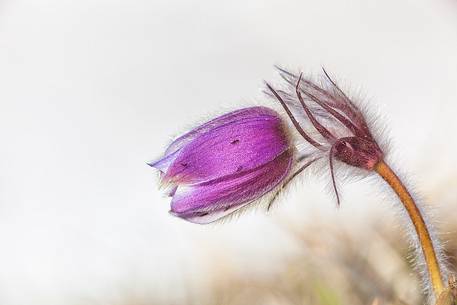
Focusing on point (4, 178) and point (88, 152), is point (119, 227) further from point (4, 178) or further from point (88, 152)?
point (4, 178)

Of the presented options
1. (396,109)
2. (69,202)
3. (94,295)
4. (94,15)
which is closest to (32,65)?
(94,15)

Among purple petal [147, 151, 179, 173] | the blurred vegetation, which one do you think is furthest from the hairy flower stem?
the blurred vegetation

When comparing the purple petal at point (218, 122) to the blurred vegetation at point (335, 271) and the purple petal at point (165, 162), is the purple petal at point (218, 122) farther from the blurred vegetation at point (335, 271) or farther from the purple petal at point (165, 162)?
the blurred vegetation at point (335, 271)

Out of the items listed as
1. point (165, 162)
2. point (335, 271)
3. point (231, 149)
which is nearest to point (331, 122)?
point (231, 149)

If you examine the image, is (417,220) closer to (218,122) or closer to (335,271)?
(218,122)

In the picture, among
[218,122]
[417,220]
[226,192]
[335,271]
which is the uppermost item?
[218,122]

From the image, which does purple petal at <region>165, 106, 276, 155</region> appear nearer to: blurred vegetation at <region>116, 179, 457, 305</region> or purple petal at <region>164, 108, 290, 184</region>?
purple petal at <region>164, 108, 290, 184</region>
